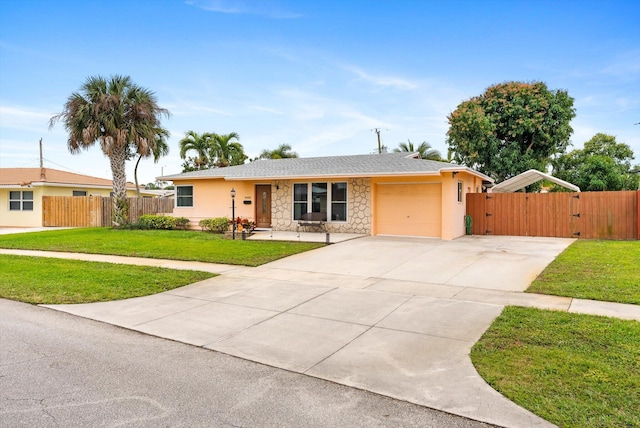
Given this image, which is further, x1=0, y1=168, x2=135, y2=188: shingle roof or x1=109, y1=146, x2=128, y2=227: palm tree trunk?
x1=0, y1=168, x2=135, y2=188: shingle roof

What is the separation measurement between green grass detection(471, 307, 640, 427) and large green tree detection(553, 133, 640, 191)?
26.8 meters

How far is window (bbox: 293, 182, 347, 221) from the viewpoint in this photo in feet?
55.8

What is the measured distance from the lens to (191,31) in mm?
16703

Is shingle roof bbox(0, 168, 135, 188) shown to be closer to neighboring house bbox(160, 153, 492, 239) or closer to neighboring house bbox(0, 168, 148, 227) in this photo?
neighboring house bbox(0, 168, 148, 227)

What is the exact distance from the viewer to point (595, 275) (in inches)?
329

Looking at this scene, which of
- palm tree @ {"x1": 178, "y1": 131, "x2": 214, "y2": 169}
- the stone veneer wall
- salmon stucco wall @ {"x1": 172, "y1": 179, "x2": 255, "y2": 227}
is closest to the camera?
the stone veneer wall

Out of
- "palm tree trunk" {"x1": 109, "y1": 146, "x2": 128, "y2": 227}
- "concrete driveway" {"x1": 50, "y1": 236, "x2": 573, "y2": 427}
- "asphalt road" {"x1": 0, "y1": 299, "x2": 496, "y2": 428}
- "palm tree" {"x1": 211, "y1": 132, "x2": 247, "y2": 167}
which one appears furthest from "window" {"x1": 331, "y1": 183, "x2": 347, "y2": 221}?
"palm tree" {"x1": 211, "y1": 132, "x2": 247, "y2": 167}

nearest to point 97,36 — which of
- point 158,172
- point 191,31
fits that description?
point 191,31

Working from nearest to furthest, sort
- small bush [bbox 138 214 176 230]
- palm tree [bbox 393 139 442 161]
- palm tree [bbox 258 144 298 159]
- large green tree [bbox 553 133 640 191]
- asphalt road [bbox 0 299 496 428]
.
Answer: asphalt road [bbox 0 299 496 428] < small bush [bbox 138 214 176 230] < large green tree [bbox 553 133 640 191] < palm tree [bbox 258 144 298 159] < palm tree [bbox 393 139 442 161]

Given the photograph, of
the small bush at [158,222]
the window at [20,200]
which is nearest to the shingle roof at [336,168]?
the small bush at [158,222]

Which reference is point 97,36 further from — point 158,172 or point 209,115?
point 158,172

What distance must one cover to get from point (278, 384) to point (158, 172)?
66380mm

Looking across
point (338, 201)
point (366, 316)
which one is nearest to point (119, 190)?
point (338, 201)

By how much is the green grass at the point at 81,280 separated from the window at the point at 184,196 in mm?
9302
